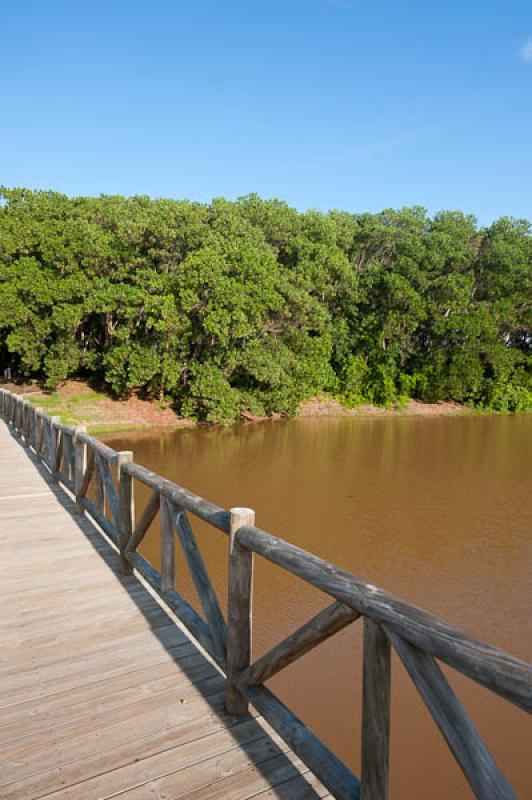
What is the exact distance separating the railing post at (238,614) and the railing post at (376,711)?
3.06 ft

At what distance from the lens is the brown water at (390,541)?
195 inches

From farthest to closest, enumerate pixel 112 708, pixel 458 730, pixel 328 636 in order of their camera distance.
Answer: pixel 112 708 → pixel 328 636 → pixel 458 730

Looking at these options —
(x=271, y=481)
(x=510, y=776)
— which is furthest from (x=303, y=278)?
(x=510, y=776)

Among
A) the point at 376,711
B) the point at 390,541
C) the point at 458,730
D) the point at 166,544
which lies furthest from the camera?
the point at 390,541

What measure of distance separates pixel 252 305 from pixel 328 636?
20066 millimetres

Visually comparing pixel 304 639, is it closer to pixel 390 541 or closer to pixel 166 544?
pixel 166 544

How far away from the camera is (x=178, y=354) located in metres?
22.9

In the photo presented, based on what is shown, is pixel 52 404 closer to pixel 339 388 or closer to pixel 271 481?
pixel 271 481

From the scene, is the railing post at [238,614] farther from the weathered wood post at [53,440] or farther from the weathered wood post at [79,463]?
the weathered wood post at [53,440]

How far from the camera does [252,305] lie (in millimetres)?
21812

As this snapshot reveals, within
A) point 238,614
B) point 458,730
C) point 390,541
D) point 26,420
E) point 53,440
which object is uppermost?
point 458,730

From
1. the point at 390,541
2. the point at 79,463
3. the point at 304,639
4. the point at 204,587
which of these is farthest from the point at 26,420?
the point at 304,639

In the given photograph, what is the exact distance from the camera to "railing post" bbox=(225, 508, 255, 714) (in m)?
2.85

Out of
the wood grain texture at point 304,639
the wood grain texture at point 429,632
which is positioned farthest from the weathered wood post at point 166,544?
the wood grain texture at point 429,632
